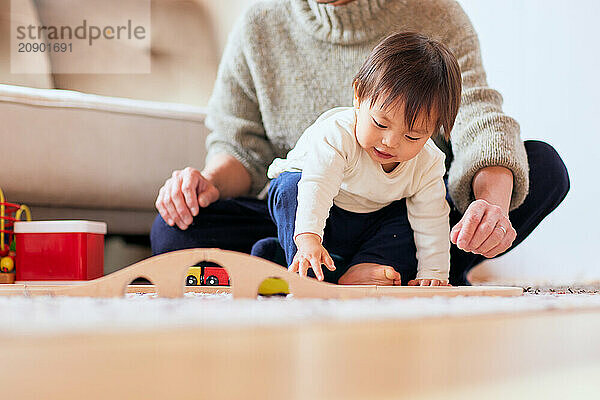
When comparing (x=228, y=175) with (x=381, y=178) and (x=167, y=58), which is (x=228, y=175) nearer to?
(x=381, y=178)

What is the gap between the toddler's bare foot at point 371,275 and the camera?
818 millimetres

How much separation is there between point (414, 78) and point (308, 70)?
377 millimetres

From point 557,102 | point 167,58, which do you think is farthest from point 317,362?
point 167,58

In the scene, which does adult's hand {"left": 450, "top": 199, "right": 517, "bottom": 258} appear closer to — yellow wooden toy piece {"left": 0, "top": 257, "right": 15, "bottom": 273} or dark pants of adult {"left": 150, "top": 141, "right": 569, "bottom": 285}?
dark pants of adult {"left": 150, "top": 141, "right": 569, "bottom": 285}

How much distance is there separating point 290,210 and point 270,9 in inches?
18.5

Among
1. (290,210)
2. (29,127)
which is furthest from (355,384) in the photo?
(29,127)

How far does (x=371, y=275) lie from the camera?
Result: 84 centimetres

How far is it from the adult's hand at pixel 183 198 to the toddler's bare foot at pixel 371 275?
0.31 meters

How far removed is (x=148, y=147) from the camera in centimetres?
140

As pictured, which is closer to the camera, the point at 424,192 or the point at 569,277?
the point at 424,192

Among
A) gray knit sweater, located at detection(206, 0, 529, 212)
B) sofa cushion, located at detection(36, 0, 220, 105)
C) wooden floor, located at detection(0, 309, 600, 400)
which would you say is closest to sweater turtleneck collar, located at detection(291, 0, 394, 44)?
gray knit sweater, located at detection(206, 0, 529, 212)

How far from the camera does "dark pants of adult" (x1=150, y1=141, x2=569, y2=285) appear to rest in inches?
39.2

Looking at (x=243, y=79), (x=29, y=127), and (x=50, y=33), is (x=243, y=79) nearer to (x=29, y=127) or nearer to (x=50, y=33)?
(x=29, y=127)

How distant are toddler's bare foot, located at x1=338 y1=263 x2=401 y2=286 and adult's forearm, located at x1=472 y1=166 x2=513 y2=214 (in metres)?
0.19
